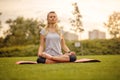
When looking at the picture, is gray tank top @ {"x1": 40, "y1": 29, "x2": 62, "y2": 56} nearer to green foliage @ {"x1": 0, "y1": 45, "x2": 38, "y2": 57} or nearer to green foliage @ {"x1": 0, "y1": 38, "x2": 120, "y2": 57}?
green foliage @ {"x1": 0, "y1": 38, "x2": 120, "y2": 57}

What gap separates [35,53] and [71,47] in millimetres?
1504

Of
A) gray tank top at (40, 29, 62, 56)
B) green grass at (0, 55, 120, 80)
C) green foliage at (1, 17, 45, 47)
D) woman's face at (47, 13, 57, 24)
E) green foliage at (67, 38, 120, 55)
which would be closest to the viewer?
green grass at (0, 55, 120, 80)

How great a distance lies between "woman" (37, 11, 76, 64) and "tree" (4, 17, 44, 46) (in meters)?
8.66

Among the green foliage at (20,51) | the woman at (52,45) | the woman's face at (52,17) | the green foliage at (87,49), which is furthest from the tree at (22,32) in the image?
the woman's face at (52,17)

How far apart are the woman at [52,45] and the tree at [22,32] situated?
8.66 metres

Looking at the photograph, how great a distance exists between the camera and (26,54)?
1386 cm

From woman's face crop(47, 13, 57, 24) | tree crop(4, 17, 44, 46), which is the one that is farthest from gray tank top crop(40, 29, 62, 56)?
tree crop(4, 17, 44, 46)

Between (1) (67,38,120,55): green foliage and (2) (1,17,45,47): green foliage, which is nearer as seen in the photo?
(1) (67,38,120,55): green foliage

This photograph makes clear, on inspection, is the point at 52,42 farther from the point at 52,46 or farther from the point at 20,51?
the point at 20,51

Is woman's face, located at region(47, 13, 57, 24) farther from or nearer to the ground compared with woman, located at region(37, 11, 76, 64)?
farther from the ground

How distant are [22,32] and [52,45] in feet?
35.7

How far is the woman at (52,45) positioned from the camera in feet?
19.1

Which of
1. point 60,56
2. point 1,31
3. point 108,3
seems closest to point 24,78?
point 60,56

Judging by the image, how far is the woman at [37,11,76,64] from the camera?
584cm
